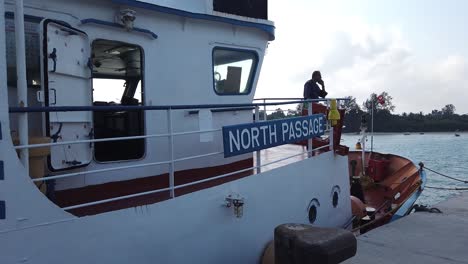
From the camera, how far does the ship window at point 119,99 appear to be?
16.0 feet

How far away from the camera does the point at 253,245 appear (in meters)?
4.83

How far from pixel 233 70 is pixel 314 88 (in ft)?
6.67

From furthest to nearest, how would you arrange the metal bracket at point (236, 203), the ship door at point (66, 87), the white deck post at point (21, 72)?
the metal bracket at point (236, 203) → the ship door at point (66, 87) → the white deck post at point (21, 72)

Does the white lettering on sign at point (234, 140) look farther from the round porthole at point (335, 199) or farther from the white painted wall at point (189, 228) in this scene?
the round porthole at point (335, 199)

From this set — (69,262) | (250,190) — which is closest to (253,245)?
(250,190)

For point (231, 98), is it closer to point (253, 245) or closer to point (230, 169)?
point (230, 169)

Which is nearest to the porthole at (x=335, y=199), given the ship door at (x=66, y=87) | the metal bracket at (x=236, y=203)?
the metal bracket at (x=236, y=203)

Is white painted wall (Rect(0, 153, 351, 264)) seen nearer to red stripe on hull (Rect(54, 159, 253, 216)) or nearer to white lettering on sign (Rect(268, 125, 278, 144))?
red stripe on hull (Rect(54, 159, 253, 216))

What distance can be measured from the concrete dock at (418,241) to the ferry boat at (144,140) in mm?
762

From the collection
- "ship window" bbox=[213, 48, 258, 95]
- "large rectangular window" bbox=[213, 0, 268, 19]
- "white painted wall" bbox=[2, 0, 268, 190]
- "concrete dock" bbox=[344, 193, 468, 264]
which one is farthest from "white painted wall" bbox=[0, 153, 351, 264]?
"large rectangular window" bbox=[213, 0, 268, 19]

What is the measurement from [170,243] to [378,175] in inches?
→ 323

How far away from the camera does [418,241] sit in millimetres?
5969

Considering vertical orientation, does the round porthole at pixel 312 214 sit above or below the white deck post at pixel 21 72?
Result: below

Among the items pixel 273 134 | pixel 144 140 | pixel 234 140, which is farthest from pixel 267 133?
pixel 144 140
